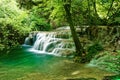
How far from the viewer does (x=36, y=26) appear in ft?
77.0

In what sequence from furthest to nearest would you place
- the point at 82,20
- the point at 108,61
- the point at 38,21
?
the point at 38,21, the point at 82,20, the point at 108,61

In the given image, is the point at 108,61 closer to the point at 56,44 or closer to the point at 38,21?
the point at 56,44

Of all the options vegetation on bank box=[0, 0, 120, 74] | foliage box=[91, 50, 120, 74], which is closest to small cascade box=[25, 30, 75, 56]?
vegetation on bank box=[0, 0, 120, 74]

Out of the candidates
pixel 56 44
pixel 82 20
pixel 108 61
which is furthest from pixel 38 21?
pixel 108 61

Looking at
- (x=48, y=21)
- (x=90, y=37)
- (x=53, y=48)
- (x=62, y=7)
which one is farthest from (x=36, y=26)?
(x=62, y=7)

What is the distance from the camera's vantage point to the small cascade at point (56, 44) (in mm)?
14609

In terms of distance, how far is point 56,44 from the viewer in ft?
52.5

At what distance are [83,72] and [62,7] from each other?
3.82 metres

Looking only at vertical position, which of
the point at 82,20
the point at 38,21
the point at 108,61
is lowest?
the point at 108,61

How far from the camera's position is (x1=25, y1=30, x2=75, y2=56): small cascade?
14.6 m

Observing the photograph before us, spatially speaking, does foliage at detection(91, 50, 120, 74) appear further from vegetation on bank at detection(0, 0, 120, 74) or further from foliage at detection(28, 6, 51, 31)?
foliage at detection(28, 6, 51, 31)

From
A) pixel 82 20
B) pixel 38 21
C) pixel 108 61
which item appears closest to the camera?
pixel 108 61

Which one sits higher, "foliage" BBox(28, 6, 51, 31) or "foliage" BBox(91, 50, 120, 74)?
"foliage" BBox(28, 6, 51, 31)

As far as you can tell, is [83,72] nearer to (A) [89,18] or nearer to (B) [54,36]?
(A) [89,18]
